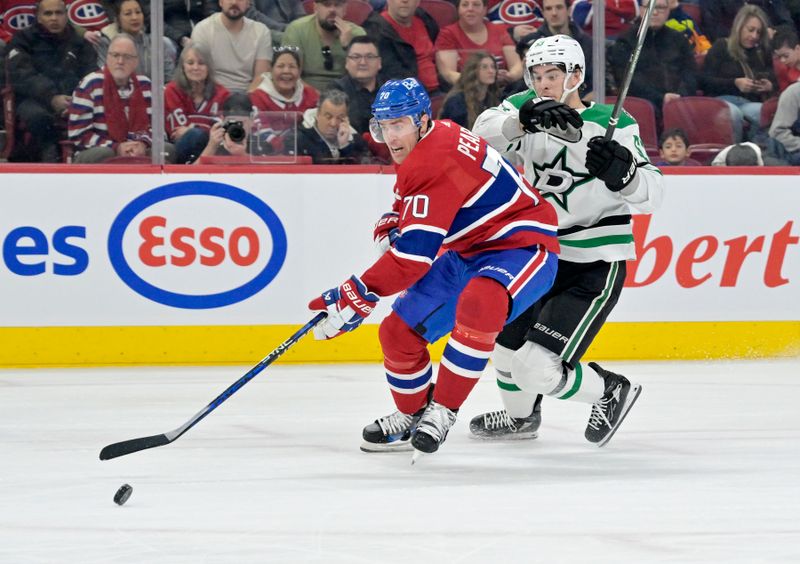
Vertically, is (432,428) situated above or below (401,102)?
below

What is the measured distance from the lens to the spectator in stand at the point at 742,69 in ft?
20.2

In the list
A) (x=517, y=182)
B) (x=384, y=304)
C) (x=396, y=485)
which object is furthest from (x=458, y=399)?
(x=384, y=304)

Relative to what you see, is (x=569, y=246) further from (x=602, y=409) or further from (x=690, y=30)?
(x=690, y=30)

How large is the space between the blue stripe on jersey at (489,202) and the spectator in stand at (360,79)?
2.45 meters

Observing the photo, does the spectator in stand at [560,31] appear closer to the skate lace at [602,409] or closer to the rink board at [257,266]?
the rink board at [257,266]

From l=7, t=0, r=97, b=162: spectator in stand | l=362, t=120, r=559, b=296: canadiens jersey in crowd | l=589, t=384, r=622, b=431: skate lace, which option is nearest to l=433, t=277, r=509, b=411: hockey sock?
l=362, t=120, r=559, b=296: canadiens jersey in crowd

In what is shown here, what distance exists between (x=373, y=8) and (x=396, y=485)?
335 centimetres

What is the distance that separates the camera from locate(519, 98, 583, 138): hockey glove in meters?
3.45

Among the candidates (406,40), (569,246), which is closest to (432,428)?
(569,246)

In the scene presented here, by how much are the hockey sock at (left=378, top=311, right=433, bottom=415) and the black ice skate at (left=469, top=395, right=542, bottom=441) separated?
350mm

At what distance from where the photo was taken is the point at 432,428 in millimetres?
3295

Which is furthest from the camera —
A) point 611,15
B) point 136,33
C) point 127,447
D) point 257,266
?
point 611,15

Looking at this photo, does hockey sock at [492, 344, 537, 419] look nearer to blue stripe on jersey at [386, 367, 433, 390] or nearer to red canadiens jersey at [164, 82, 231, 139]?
blue stripe on jersey at [386, 367, 433, 390]

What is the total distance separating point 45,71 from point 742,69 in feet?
10.4
